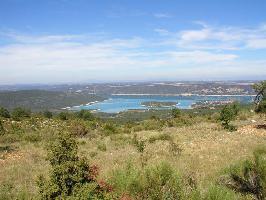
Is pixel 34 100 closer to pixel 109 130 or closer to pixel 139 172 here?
pixel 109 130

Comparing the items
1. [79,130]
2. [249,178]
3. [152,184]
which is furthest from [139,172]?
[79,130]

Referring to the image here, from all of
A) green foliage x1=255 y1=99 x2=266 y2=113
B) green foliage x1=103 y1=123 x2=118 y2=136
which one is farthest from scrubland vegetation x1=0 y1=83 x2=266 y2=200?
green foliage x1=103 y1=123 x2=118 y2=136

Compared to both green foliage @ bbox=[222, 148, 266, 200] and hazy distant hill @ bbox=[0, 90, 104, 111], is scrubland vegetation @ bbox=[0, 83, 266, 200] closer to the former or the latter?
green foliage @ bbox=[222, 148, 266, 200]

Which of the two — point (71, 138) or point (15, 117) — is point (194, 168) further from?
point (15, 117)

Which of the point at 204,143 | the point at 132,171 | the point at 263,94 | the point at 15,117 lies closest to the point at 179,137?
the point at 204,143

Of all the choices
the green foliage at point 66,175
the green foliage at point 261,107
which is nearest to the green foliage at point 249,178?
the green foliage at point 66,175
